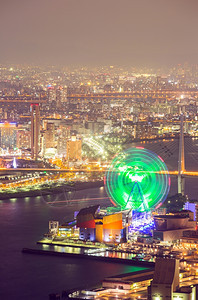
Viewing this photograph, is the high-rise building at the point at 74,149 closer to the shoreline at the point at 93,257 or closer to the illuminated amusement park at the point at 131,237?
the illuminated amusement park at the point at 131,237

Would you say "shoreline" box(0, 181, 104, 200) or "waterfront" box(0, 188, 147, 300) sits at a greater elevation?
"shoreline" box(0, 181, 104, 200)

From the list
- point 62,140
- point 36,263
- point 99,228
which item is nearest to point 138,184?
point 99,228

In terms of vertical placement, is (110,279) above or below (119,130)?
below

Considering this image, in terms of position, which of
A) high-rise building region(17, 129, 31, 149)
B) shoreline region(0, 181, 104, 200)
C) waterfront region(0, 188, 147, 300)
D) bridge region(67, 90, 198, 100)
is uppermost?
bridge region(67, 90, 198, 100)

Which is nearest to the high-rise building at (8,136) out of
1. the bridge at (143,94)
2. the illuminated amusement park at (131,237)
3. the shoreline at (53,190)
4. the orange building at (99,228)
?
the shoreline at (53,190)

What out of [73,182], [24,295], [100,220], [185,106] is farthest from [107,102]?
[24,295]

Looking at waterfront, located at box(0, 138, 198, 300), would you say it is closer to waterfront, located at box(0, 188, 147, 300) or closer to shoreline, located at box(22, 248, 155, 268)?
waterfront, located at box(0, 188, 147, 300)

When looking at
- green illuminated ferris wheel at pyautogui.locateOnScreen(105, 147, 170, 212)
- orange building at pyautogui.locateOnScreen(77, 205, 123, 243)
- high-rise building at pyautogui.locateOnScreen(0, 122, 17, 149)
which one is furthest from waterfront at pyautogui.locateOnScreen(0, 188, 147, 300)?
high-rise building at pyautogui.locateOnScreen(0, 122, 17, 149)

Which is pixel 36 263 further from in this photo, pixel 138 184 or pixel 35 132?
pixel 35 132

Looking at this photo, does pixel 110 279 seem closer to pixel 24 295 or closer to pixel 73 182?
pixel 24 295
